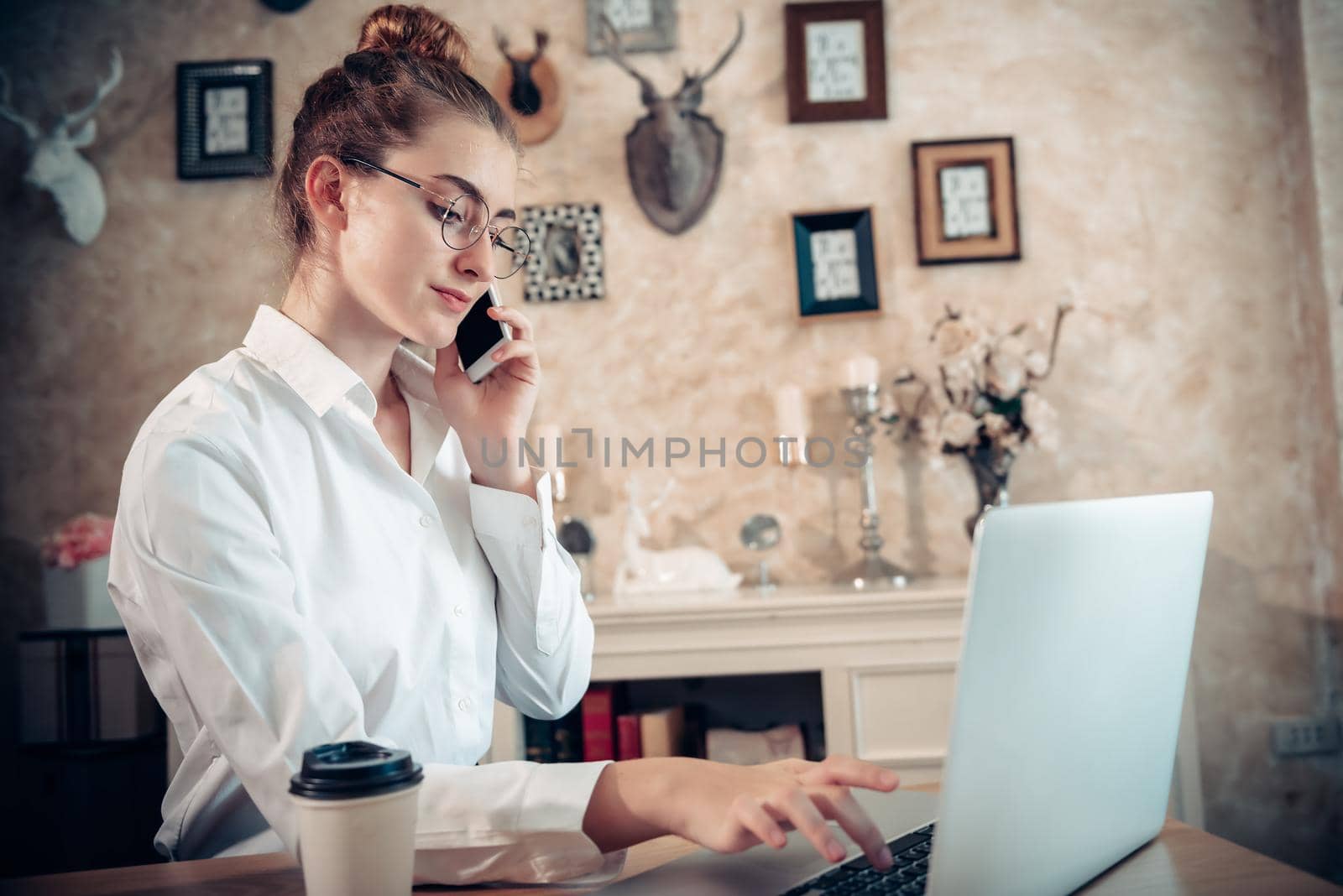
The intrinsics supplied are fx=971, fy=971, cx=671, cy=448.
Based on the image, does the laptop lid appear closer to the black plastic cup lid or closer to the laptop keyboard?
the laptop keyboard

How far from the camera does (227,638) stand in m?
0.84

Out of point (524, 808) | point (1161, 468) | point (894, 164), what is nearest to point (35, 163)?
point (894, 164)

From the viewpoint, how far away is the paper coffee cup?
1.92 ft

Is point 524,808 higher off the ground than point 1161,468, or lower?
lower

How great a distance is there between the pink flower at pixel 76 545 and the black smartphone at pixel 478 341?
5.22ft

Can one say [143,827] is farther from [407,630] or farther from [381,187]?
[381,187]

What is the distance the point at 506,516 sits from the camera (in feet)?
4.22

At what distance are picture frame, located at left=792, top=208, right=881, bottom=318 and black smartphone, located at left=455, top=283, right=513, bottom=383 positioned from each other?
1553 mm

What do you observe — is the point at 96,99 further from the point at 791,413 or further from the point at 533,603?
the point at 533,603

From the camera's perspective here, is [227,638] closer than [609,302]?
Yes

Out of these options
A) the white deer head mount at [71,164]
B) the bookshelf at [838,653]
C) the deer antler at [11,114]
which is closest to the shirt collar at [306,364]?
the bookshelf at [838,653]

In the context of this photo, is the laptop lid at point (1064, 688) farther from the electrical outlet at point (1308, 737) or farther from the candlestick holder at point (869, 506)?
the electrical outlet at point (1308, 737)

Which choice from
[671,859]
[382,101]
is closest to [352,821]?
[671,859]

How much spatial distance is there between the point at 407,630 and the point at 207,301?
217 cm
